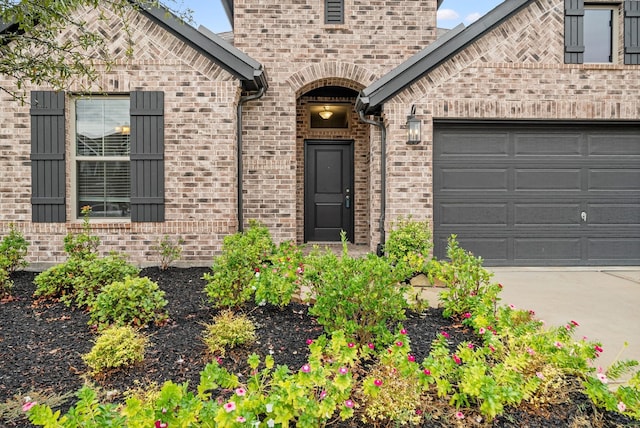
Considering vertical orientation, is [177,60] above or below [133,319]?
above

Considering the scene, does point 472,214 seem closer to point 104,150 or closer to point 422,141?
point 422,141

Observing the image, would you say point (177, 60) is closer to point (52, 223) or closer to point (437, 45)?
point (52, 223)

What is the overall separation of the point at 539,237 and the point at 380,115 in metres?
3.25

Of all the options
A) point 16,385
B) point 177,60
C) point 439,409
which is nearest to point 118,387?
point 16,385

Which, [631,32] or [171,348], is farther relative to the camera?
[631,32]

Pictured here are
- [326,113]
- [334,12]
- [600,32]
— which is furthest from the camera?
[326,113]

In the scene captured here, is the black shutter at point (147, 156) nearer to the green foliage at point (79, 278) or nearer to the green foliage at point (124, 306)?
the green foliage at point (79, 278)

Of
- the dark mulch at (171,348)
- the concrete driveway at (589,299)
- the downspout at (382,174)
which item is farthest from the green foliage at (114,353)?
the downspout at (382,174)

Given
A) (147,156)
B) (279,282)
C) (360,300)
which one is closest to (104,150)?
(147,156)

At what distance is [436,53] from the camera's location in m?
6.04

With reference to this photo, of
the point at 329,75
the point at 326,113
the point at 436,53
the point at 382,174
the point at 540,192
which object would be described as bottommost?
the point at 540,192

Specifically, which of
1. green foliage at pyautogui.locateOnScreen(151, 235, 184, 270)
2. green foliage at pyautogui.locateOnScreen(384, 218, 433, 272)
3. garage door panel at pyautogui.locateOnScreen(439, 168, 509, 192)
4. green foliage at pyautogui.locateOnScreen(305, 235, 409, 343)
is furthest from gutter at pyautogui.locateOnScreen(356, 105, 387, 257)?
green foliage at pyautogui.locateOnScreen(305, 235, 409, 343)

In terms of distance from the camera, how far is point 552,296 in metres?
4.62

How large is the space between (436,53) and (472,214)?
2563 mm
